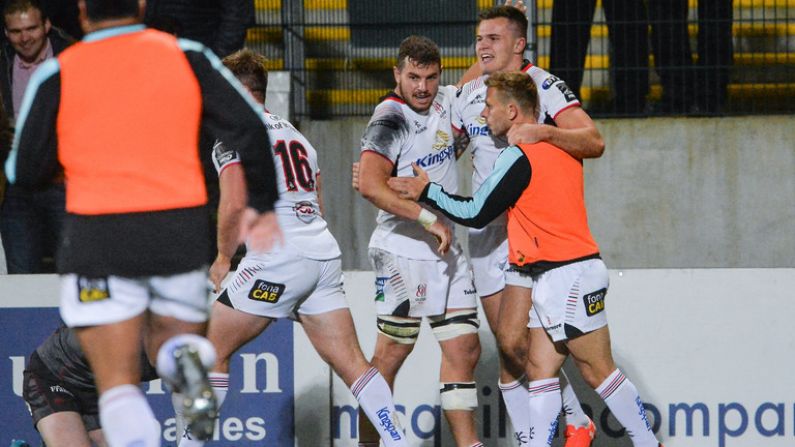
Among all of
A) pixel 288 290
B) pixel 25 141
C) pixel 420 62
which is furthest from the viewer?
pixel 420 62

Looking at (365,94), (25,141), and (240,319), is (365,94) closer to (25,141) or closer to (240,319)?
(240,319)

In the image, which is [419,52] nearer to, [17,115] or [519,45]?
[519,45]

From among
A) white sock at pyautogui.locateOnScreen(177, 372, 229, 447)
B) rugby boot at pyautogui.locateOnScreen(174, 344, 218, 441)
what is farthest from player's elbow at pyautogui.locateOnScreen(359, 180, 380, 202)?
rugby boot at pyautogui.locateOnScreen(174, 344, 218, 441)

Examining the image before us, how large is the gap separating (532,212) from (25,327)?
10.6ft

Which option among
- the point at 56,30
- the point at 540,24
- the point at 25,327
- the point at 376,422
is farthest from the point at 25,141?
the point at 540,24

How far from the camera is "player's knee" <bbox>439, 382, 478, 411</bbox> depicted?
6.77 m

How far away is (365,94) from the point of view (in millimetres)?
10617

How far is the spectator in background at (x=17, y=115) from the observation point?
8.01 meters

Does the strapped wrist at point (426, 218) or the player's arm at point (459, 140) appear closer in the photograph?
the strapped wrist at point (426, 218)

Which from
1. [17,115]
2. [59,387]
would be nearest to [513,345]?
[59,387]

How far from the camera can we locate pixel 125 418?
428cm

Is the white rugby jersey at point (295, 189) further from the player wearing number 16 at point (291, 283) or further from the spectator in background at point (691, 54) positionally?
the spectator in background at point (691, 54)

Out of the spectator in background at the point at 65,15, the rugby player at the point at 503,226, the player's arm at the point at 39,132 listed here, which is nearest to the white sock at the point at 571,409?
the rugby player at the point at 503,226

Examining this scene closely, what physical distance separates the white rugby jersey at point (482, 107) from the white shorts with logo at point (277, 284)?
1.21 m
